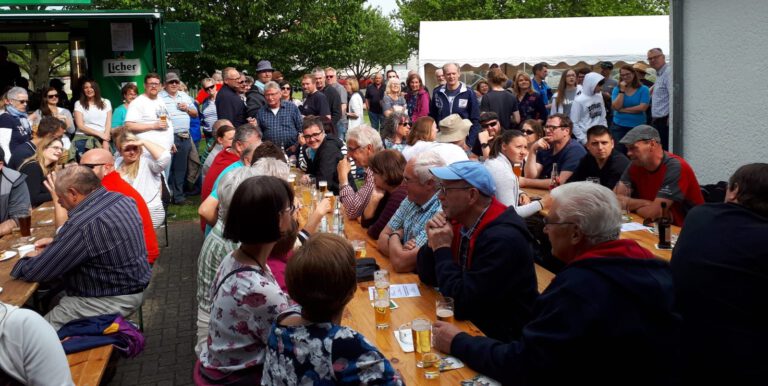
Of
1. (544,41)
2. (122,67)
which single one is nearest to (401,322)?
(122,67)

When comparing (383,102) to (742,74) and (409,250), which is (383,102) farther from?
(409,250)

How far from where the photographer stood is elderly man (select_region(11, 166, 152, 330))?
413 cm

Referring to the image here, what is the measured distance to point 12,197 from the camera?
19.6 ft

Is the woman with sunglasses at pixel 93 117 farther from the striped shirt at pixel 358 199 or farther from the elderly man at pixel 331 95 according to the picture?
the striped shirt at pixel 358 199

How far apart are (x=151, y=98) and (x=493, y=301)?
26.2ft

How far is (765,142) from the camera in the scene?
6.86 m

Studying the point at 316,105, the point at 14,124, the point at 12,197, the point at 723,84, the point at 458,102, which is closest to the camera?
the point at 12,197

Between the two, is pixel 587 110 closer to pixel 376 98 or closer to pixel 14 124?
pixel 376 98

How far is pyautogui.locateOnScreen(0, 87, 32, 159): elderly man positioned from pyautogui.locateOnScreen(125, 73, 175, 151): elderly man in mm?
1290

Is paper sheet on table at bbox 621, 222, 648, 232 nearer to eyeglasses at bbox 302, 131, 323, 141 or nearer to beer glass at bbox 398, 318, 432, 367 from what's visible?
beer glass at bbox 398, 318, 432, 367

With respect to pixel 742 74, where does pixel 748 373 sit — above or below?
below

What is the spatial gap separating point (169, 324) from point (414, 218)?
9.02 ft

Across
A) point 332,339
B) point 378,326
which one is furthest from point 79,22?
point 332,339

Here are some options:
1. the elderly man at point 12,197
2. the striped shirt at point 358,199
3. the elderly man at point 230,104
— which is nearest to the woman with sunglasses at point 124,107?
the elderly man at point 230,104
